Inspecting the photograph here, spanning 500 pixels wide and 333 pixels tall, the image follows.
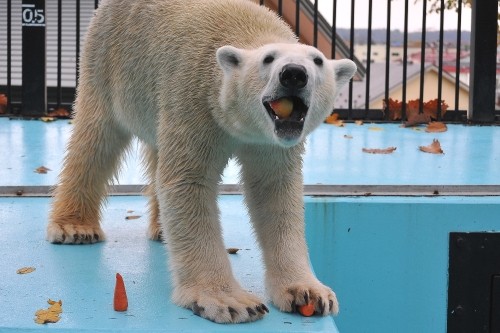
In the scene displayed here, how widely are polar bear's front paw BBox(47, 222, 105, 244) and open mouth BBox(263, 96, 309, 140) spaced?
1547 mm

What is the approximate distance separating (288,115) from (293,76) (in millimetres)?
148

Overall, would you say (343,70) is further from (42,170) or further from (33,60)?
(33,60)

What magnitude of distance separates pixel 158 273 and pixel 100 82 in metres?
0.97

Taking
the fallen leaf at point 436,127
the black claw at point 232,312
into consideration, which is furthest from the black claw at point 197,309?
the fallen leaf at point 436,127

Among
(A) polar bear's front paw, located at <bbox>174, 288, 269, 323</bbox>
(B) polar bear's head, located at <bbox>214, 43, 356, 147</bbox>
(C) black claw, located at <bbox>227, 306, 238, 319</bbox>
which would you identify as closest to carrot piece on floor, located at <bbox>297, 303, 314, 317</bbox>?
(A) polar bear's front paw, located at <bbox>174, 288, 269, 323</bbox>

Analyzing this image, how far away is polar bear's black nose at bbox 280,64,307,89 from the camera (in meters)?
2.83

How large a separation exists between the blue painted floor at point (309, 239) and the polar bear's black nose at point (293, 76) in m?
0.81

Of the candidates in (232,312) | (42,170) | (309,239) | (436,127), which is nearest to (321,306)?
(232,312)

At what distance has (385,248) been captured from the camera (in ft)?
15.8

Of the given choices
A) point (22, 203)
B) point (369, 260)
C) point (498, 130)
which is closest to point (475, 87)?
point (498, 130)

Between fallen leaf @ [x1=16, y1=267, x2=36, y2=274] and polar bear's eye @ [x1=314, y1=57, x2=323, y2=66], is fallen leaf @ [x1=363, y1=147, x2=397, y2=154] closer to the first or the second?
fallen leaf @ [x1=16, y1=267, x2=36, y2=274]

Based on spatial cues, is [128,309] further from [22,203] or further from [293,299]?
[22,203]

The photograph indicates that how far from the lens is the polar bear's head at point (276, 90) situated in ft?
9.49

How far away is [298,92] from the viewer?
2879mm
